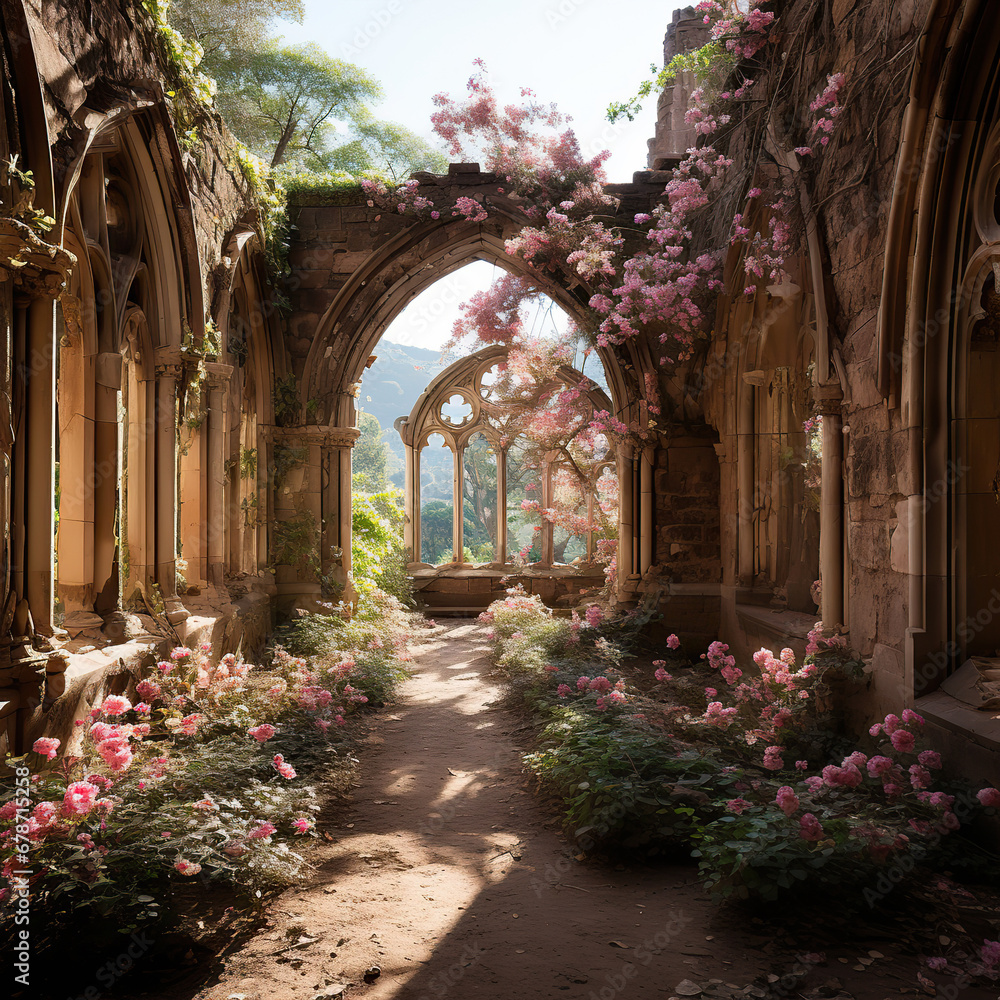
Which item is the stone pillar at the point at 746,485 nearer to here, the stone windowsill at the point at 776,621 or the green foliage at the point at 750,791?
the stone windowsill at the point at 776,621

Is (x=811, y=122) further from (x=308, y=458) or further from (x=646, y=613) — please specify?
(x=308, y=458)

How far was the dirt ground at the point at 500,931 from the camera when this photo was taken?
6.71 ft

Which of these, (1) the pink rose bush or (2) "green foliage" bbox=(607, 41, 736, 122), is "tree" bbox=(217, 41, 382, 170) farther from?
(1) the pink rose bush

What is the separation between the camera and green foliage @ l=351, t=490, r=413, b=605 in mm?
9109

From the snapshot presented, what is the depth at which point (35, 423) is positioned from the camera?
3.04 m

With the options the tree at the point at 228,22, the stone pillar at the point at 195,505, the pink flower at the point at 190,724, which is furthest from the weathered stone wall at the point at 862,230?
the tree at the point at 228,22

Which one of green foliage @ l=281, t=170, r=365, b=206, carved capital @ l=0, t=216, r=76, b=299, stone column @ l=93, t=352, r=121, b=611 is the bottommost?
stone column @ l=93, t=352, r=121, b=611

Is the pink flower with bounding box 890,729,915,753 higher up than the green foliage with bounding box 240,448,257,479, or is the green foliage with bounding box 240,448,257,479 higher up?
the green foliage with bounding box 240,448,257,479

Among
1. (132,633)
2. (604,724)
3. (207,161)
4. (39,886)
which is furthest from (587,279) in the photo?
(39,886)

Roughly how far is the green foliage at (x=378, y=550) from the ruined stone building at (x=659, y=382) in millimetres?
1931

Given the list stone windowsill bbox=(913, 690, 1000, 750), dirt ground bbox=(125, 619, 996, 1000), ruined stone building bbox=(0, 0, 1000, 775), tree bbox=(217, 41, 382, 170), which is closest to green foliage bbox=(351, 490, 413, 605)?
ruined stone building bbox=(0, 0, 1000, 775)

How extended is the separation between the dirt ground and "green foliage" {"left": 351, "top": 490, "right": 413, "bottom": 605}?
18.3 feet

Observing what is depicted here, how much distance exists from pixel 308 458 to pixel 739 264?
446 cm

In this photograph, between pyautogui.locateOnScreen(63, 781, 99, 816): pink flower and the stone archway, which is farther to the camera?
the stone archway
